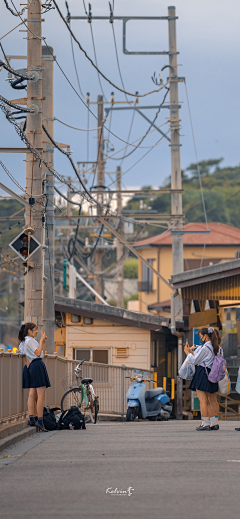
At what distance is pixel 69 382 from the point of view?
16688 mm

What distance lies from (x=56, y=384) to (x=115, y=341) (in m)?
9.71

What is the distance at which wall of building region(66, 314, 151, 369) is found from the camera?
80.0 ft

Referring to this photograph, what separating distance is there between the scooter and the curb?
5.56m

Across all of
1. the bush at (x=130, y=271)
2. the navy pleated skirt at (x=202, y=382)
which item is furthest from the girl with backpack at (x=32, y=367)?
the bush at (x=130, y=271)

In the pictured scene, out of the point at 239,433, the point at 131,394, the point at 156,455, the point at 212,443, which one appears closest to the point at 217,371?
the point at 239,433

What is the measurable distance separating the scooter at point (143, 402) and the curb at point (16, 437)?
556 cm

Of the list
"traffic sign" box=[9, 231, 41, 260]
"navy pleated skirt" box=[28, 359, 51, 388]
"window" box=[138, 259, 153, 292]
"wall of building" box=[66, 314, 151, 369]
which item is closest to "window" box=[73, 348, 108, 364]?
"wall of building" box=[66, 314, 151, 369]

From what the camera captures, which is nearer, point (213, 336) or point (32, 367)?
point (32, 367)

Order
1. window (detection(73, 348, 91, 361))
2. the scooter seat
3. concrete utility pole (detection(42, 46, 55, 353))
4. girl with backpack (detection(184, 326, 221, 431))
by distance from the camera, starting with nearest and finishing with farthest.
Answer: girl with backpack (detection(184, 326, 221, 431))
concrete utility pole (detection(42, 46, 55, 353))
the scooter seat
window (detection(73, 348, 91, 361))

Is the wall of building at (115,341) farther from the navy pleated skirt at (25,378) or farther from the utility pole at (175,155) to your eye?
the navy pleated skirt at (25,378)

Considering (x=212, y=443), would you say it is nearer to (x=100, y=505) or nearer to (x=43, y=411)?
(x=43, y=411)

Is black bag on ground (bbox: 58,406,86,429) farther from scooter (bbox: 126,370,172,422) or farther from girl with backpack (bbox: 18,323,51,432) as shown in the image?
scooter (bbox: 126,370,172,422)

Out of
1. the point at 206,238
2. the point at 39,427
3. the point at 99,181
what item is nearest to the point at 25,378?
the point at 39,427

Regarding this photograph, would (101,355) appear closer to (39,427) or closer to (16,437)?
(39,427)
